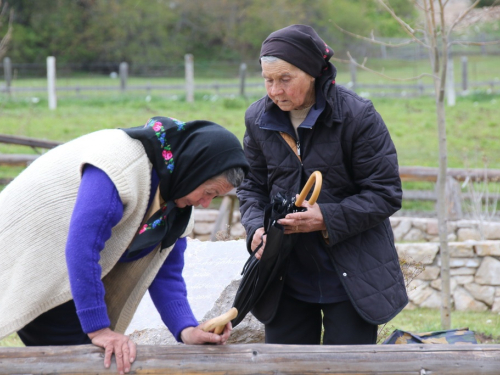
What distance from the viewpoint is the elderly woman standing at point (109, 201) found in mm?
1957

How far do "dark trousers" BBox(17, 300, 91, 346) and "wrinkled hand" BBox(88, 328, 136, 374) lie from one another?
224 mm

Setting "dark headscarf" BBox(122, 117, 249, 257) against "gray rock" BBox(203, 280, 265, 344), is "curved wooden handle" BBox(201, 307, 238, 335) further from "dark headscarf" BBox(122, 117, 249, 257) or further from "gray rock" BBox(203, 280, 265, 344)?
"gray rock" BBox(203, 280, 265, 344)

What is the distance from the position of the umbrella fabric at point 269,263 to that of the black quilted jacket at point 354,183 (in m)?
0.12

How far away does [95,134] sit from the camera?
2.11m

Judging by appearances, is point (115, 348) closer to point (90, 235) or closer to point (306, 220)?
point (90, 235)

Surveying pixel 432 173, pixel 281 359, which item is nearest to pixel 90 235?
pixel 281 359

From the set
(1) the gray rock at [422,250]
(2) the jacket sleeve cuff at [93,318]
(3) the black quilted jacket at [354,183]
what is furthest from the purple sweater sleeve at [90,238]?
(1) the gray rock at [422,250]

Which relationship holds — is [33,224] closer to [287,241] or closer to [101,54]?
[287,241]

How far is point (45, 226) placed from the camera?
6.72 feet

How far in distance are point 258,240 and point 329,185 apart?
0.33 metres

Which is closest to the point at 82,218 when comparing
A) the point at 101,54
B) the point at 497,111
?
the point at 497,111

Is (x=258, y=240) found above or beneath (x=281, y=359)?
above

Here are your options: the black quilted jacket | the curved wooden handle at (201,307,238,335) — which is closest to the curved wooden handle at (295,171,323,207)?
the black quilted jacket

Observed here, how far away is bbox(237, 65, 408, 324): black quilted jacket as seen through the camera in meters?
2.38
